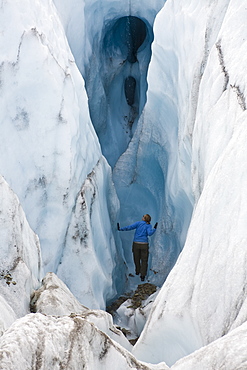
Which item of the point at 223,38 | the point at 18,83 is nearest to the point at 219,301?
the point at 223,38

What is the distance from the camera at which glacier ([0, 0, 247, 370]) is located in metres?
1.83

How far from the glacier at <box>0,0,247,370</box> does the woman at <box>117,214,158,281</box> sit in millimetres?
198

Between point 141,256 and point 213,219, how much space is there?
9.54ft

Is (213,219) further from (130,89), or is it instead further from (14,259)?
(130,89)

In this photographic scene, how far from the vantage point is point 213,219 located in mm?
2277

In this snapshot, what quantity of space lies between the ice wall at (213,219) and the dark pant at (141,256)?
154 cm

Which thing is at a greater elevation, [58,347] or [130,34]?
[130,34]

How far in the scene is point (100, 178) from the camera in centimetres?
466

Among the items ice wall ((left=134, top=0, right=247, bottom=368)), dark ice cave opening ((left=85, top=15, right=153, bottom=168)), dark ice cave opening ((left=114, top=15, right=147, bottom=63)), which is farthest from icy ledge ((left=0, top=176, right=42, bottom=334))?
dark ice cave opening ((left=114, top=15, right=147, bottom=63))

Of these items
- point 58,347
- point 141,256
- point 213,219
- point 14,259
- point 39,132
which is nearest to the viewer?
point 58,347

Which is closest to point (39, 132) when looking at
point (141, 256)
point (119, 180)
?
point (141, 256)

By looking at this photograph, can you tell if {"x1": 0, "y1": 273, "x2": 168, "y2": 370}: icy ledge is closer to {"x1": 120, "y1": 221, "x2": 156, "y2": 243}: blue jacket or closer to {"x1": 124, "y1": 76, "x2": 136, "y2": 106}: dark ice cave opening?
{"x1": 120, "y1": 221, "x2": 156, "y2": 243}: blue jacket

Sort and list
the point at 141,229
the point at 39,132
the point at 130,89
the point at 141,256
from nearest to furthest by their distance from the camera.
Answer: the point at 39,132
the point at 141,229
the point at 141,256
the point at 130,89

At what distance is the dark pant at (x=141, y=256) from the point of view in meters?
4.97
